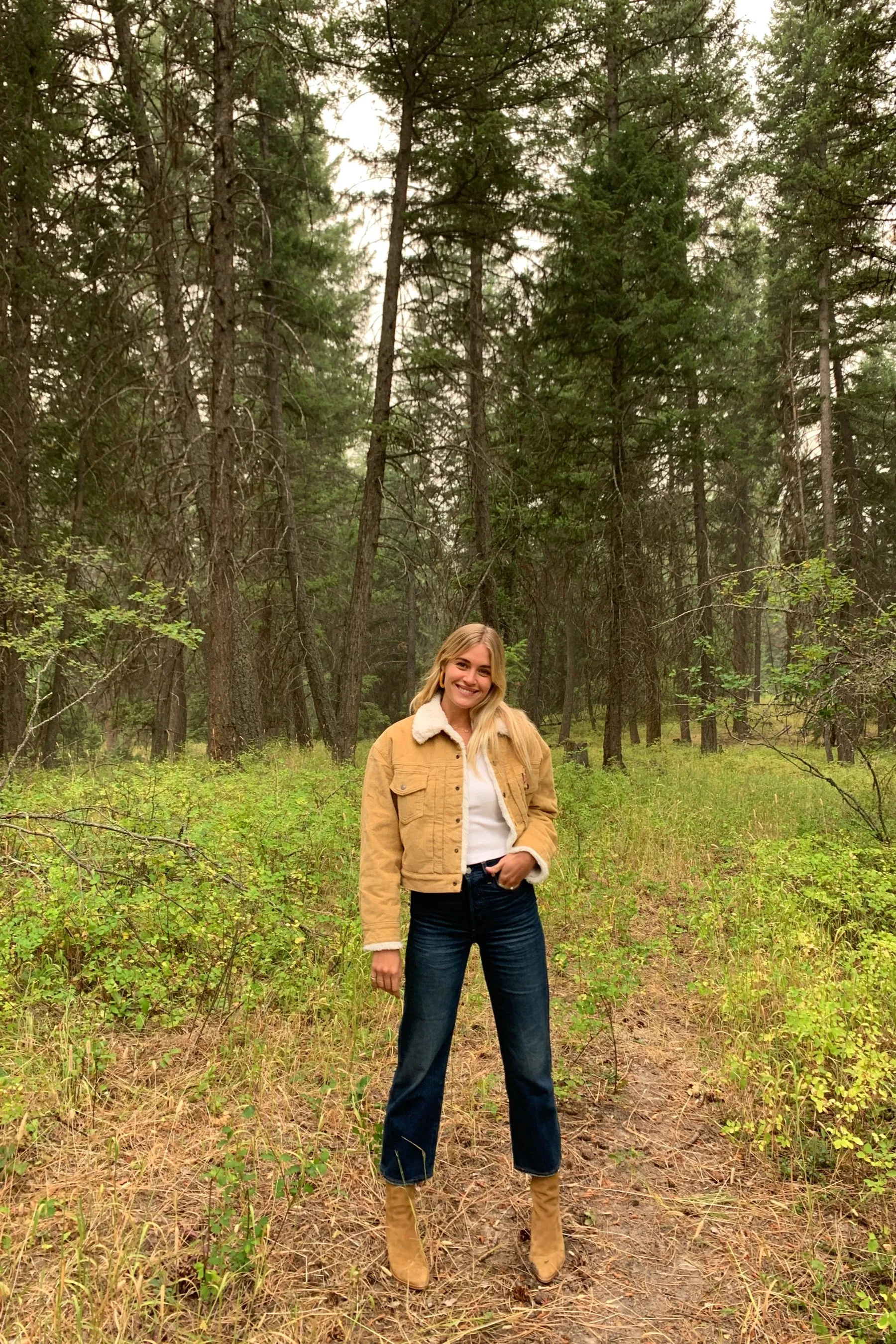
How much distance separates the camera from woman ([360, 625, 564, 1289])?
2.55m

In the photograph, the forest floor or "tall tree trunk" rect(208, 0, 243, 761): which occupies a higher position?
"tall tree trunk" rect(208, 0, 243, 761)

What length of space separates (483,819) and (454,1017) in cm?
72

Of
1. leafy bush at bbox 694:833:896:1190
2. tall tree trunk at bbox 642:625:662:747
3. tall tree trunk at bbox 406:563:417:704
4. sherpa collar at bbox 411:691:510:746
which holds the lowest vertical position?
leafy bush at bbox 694:833:896:1190

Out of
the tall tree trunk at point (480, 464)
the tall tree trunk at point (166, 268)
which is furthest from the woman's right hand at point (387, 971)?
the tall tree trunk at point (480, 464)

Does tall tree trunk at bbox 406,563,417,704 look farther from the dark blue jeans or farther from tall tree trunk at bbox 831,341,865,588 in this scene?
the dark blue jeans

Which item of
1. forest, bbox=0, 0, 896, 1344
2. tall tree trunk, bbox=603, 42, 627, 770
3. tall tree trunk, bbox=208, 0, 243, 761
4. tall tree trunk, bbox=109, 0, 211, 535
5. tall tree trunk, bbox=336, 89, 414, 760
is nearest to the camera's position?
forest, bbox=0, 0, 896, 1344

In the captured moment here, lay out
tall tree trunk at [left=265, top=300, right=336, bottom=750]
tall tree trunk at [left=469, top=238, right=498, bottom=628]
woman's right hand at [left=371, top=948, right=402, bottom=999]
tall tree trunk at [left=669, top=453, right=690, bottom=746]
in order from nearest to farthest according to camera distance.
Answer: woman's right hand at [left=371, top=948, right=402, bottom=999], tall tree trunk at [left=469, top=238, right=498, bottom=628], tall tree trunk at [left=669, top=453, right=690, bottom=746], tall tree trunk at [left=265, top=300, right=336, bottom=750]

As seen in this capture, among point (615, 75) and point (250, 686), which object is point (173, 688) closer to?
point (250, 686)

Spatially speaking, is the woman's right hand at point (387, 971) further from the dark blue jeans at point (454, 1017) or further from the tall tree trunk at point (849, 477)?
the tall tree trunk at point (849, 477)

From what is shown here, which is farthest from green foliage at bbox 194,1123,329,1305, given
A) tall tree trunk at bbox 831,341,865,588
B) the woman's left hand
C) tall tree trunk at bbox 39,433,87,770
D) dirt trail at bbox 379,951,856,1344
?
tall tree trunk at bbox 831,341,865,588

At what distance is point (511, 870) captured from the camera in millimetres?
2568

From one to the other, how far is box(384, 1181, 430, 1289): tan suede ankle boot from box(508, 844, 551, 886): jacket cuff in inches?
45.7

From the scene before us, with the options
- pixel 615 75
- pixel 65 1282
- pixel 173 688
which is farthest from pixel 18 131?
pixel 65 1282

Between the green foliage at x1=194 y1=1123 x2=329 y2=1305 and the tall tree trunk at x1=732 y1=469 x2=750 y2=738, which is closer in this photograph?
the green foliage at x1=194 y1=1123 x2=329 y2=1305
